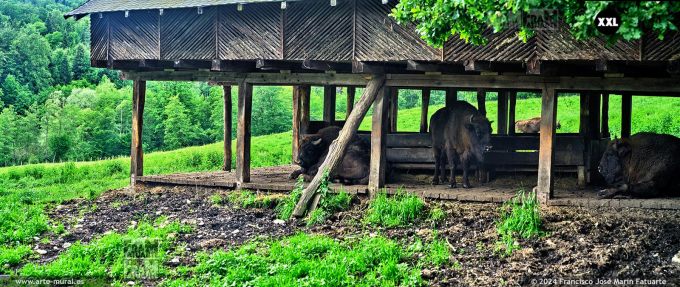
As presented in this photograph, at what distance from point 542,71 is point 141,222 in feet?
25.1

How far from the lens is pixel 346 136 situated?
50.2ft

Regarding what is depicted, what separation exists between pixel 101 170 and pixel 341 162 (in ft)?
43.2

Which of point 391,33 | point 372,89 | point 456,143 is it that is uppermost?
point 391,33

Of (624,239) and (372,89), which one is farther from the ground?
(372,89)

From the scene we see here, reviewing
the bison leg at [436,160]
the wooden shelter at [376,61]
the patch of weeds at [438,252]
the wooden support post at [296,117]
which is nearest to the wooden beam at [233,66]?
the wooden shelter at [376,61]

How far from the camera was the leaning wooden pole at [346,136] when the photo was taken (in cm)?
1502

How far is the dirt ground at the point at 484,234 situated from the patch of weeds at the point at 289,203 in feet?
0.64

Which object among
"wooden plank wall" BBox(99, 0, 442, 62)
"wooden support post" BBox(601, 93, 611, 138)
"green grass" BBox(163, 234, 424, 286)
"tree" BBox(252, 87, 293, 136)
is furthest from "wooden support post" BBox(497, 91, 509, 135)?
"tree" BBox(252, 87, 293, 136)

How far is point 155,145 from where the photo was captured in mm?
53531

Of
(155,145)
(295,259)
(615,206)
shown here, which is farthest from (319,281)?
(155,145)

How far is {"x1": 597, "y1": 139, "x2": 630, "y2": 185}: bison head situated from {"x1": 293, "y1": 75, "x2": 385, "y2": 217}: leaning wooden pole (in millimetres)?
4265

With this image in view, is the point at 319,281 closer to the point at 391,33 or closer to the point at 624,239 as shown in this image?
the point at 624,239

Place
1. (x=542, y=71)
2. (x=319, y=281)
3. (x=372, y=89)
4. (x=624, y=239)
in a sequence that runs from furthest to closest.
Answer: (x=372, y=89) < (x=542, y=71) < (x=624, y=239) < (x=319, y=281)

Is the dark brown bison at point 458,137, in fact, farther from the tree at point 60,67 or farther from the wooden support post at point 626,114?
the tree at point 60,67
